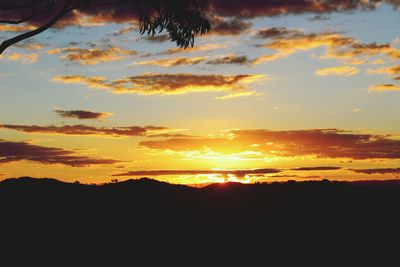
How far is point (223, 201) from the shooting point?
87.7ft

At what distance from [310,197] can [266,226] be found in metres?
4.90

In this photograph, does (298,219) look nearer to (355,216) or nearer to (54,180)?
(355,216)

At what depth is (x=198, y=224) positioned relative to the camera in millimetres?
23266

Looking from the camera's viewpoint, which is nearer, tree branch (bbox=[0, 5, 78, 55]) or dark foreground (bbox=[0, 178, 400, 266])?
dark foreground (bbox=[0, 178, 400, 266])

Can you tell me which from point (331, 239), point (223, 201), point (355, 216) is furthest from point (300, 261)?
point (223, 201)

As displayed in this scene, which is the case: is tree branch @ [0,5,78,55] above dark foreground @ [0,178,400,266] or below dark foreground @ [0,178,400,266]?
above

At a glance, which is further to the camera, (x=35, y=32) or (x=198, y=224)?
(x=198, y=224)

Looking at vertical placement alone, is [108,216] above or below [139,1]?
below

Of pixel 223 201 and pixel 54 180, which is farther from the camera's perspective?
pixel 54 180

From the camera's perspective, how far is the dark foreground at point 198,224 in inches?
765

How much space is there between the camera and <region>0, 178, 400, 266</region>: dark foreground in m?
19.4

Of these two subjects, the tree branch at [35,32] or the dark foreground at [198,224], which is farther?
the tree branch at [35,32]

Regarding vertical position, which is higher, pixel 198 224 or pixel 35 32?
pixel 35 32

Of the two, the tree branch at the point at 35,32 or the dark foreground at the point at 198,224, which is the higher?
the tree branch at the point at 35,32
